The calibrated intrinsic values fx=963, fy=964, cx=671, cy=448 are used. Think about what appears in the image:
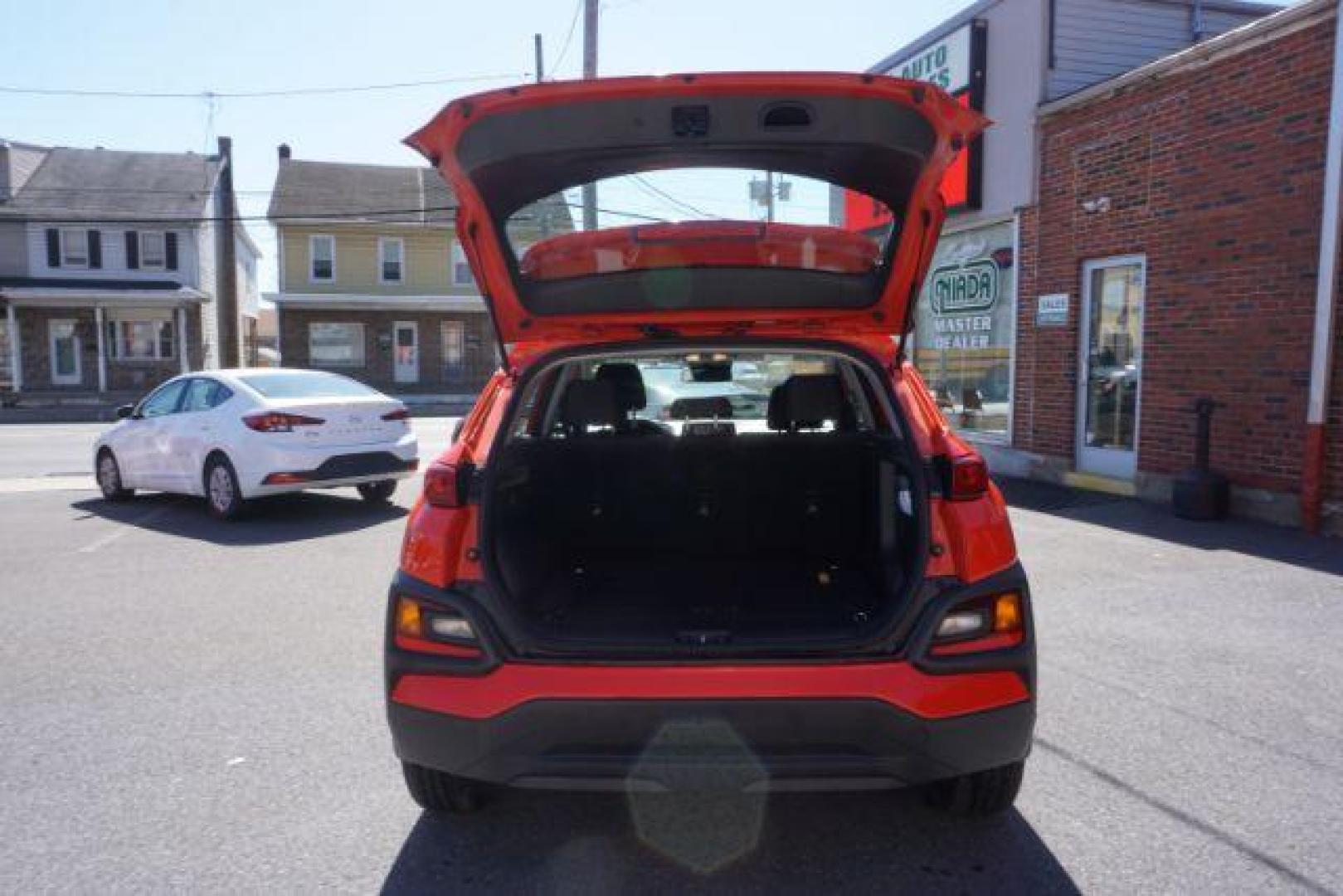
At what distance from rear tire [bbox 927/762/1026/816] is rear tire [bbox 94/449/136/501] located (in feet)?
31.7

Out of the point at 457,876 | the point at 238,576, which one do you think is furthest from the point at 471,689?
the point at 238,576

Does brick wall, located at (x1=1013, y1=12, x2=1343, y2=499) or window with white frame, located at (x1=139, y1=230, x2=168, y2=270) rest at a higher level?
window with white frame, located at (x1=139, y1=230, x2=168, y2=270)

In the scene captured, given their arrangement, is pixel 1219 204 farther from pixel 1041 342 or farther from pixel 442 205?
pixel 442 205

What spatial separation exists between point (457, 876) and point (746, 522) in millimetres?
1856

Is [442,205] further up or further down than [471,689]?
further up

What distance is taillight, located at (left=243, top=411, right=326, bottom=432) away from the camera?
8.52m

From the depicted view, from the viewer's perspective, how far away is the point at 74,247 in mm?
31000

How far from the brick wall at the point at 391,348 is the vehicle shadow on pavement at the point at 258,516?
21.7 meters

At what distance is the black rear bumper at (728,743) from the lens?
254cm

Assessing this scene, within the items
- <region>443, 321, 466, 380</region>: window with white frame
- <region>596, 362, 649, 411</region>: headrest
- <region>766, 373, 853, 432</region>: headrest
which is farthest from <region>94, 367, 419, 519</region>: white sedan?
<region>443, 321, 466, 380</region>: window with white frame

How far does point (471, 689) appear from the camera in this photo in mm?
2664

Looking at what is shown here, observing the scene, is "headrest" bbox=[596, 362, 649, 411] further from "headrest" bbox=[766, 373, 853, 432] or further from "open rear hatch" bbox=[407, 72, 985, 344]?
"open rear hatch" bbox=[407, 72, 985, 344]

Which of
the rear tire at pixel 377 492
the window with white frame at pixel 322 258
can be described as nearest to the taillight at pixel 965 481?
the rear tire at pixel 377 492

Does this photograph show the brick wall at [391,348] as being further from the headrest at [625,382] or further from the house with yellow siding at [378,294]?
the headrest at [625,382]
